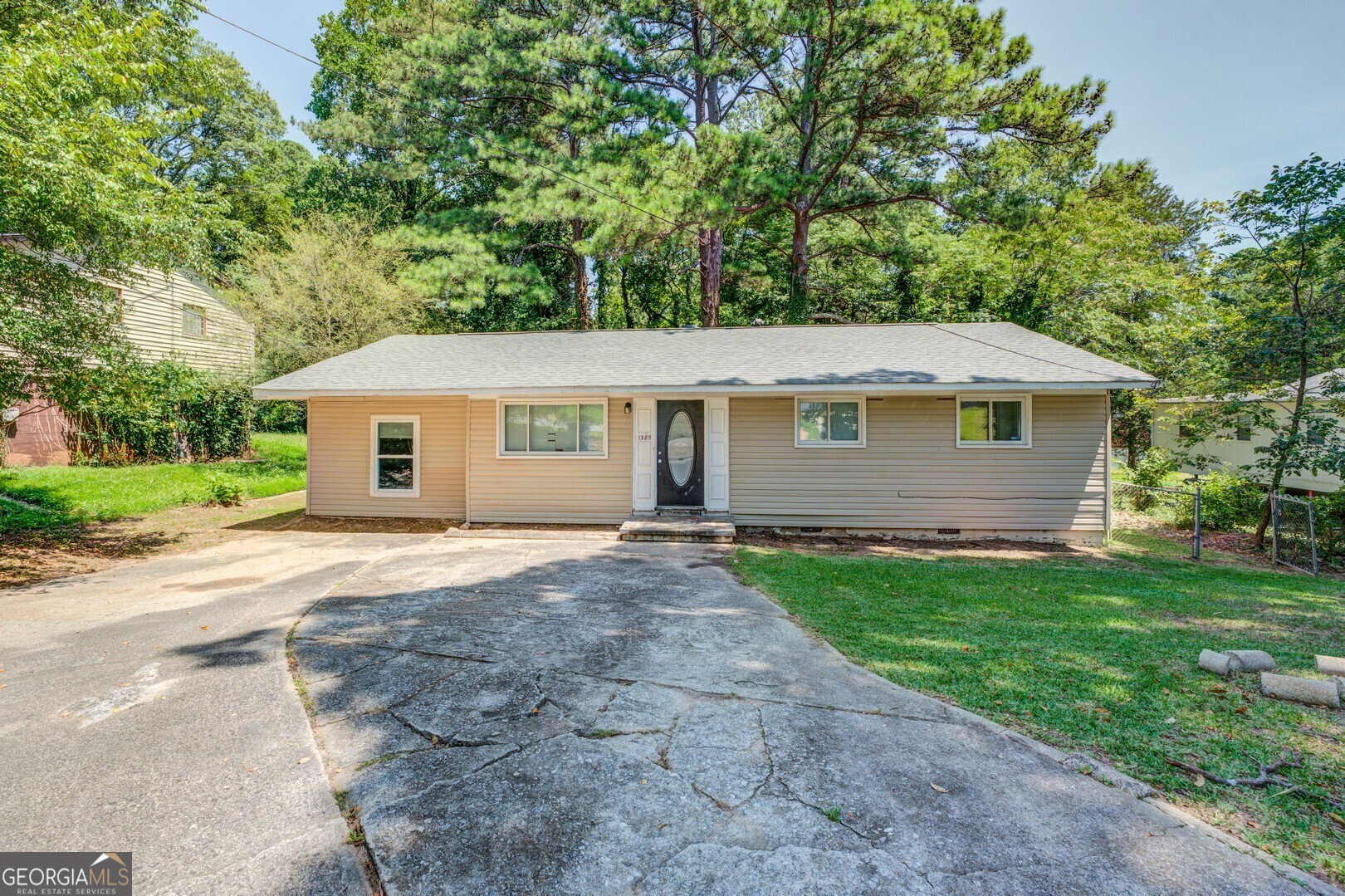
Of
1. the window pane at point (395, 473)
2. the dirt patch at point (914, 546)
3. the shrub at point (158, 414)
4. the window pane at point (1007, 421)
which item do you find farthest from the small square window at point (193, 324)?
the window pane at point (1007, 421)

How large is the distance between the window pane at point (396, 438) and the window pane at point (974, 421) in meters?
9.79

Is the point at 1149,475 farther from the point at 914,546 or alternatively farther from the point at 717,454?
the point at 717,454

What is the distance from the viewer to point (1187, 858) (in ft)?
7.43

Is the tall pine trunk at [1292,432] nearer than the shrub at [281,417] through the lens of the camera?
Yes

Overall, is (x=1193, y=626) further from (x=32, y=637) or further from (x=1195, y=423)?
(x=32, y=637)

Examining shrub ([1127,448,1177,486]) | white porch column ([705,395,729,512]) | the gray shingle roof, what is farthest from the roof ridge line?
white porch column ([705,395,729,512])

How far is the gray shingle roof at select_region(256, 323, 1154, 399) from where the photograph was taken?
925 centimetres

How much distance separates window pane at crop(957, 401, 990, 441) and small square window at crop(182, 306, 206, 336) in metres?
19.8

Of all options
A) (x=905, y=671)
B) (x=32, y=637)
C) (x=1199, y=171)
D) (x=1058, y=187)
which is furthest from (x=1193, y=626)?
(x=1199, y=171)

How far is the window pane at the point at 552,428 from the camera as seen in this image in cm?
1042

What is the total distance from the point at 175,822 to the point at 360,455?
9490 mm

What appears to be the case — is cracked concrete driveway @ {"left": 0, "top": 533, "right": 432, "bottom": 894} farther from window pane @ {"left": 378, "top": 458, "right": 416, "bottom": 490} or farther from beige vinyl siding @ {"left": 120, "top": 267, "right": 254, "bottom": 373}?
beige vinyl siding @ {"left": 120, "top": 267, "right": 254, "bottom": 373}

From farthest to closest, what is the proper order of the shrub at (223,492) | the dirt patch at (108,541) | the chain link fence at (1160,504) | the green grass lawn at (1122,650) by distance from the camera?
the shrub at (223,492) → the chain link fence at (1160,504) → the dirt patch at (108,541) → the green grass lawn at (1122,650)

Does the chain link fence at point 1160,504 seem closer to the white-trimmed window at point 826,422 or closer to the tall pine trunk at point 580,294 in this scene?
the white-trimmed window at point 826,422
